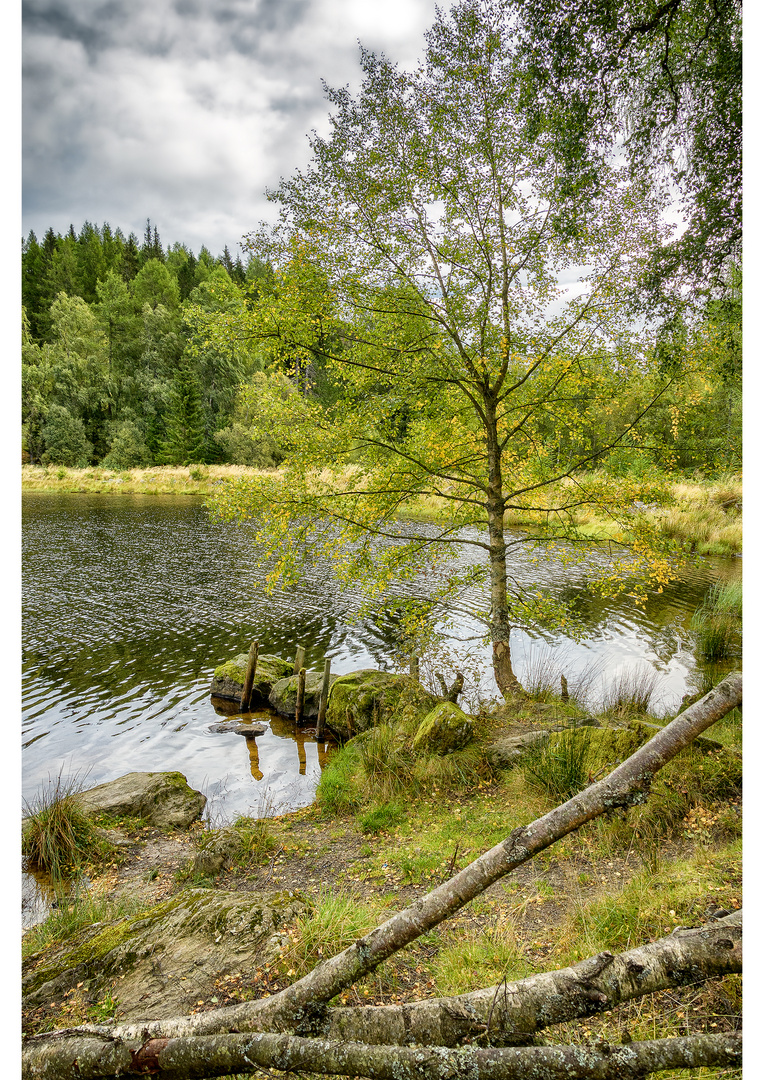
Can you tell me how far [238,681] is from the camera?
40.9 ft

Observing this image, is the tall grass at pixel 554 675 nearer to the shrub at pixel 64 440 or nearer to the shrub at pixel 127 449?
the shrub at pixel 64 440

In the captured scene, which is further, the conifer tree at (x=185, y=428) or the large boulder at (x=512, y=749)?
the conifer tree at (x=185, y=428)

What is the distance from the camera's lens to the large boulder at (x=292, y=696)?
1184 cm

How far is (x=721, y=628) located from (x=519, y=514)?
5.96 meters

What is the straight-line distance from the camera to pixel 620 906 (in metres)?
3.47

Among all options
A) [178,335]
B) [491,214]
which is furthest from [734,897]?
[178,335]

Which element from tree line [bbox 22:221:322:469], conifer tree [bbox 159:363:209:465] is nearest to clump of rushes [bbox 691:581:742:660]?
tree line [bbox 22:221:322:469]

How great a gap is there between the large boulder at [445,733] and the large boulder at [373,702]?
66 centimetres

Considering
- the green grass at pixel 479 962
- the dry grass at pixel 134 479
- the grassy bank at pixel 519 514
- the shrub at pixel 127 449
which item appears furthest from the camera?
the shrub at pixel 127 449

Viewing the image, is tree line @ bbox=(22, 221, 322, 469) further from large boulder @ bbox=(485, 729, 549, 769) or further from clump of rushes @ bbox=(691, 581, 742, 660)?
large boulder @ bbox=(485, 729, 549, 769)

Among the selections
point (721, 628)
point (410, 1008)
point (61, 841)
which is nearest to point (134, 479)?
point (61, 841)

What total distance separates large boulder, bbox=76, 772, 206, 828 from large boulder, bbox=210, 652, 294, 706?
13.1ft

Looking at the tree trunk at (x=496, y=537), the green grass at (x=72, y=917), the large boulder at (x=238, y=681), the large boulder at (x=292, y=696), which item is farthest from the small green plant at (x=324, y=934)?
the large boulder at (x=238, y=681)

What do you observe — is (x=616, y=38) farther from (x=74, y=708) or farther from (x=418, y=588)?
(x=418, y=588)
